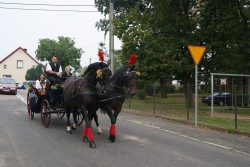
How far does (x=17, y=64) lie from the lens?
87.9 m

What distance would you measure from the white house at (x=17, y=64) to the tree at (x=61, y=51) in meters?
3.65

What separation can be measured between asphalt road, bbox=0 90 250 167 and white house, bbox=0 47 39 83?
76.7 m

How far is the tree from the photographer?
280ft

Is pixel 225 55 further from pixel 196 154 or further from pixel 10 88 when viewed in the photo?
pixel 10 88

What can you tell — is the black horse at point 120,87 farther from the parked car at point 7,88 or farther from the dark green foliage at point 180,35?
the parked car at point 7,88

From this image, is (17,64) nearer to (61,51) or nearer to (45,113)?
(61,51)

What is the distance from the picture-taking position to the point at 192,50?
15820 millimetres

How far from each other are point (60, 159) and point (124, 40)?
1688 cm

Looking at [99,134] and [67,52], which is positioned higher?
[67,52]

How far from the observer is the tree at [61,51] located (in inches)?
3361

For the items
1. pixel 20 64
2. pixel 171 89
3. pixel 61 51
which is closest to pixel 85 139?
pixel 171 89

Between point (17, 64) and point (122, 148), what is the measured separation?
82.3m

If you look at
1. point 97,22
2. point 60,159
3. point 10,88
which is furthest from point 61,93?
point 97,22

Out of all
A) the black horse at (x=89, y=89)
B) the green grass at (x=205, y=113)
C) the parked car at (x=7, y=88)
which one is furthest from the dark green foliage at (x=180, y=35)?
the parked car at (x=7, y=88)
